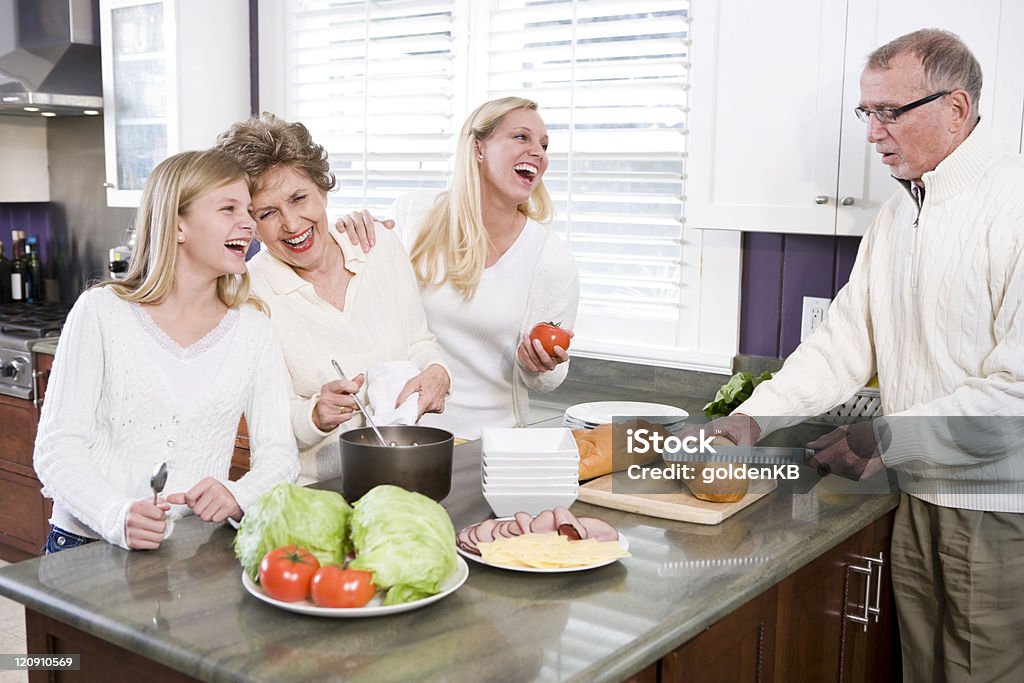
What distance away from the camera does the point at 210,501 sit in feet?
5.54

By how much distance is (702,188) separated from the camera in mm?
2975

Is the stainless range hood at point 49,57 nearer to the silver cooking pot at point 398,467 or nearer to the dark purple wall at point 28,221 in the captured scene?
the dark purple wall at point 28,221

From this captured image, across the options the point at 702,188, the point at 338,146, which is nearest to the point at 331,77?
the point at 338,146

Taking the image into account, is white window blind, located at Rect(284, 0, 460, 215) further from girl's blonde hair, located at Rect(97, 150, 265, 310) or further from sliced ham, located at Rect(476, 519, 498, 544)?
sliced ham, located at Rect(476, 519, 498, 544)

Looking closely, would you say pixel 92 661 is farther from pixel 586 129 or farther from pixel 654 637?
pixel 586 129

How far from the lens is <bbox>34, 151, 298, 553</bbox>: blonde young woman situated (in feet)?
6.13

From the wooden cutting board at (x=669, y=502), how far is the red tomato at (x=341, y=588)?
0.68 meters

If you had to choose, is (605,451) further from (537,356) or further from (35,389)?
(35,389)

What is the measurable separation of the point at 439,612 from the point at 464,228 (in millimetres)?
1445

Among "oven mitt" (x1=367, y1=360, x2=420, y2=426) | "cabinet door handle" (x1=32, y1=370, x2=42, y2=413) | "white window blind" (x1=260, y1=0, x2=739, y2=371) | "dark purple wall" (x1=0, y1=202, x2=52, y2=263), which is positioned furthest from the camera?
"dark purple wall" (x1=0, y1=202, x2=52, y2=263)

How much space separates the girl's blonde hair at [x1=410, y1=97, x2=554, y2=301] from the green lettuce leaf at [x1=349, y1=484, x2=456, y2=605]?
4.19 ft

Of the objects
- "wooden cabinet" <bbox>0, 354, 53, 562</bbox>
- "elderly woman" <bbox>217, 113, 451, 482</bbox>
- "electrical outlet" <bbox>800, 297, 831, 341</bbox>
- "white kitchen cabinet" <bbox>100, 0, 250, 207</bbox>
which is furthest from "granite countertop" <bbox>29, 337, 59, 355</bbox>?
"electrical outlet" <bbox>800, 297, 831, 341</bbox>

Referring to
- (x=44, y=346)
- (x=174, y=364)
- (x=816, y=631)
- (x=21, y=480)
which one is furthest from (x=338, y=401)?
(x=21, y=480)

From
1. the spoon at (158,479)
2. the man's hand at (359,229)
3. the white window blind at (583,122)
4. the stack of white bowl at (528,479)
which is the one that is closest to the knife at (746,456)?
the stack of white bowl at (528,479)
